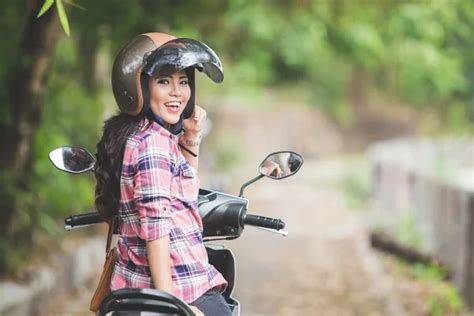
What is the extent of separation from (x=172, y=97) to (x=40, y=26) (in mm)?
4744

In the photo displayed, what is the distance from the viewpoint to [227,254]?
10.9 feet

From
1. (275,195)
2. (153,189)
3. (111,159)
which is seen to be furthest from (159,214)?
(275,195)

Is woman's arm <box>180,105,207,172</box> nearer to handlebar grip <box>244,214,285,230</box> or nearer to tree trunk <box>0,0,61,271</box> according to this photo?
handlebar grip <box>244,214,285,230</box>

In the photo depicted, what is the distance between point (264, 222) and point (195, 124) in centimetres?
44

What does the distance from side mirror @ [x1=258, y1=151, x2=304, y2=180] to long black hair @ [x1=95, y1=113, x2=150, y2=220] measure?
0.56 m

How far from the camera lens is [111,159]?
9.98ft

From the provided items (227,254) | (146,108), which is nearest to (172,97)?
(146,108)

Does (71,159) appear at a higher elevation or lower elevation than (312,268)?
lower

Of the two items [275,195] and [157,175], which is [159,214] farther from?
[275,195]

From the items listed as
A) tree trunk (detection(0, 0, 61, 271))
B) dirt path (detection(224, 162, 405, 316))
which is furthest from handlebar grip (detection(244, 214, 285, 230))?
dirt path (detection(224, 162, 405, 316))

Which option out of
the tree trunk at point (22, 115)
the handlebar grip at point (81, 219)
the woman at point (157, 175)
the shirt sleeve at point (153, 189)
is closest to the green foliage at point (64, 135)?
the tree trunk at point (22, 115)

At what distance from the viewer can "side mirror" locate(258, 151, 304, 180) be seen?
3.33m

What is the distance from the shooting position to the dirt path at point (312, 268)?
10148 mm

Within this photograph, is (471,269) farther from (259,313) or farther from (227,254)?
(227,254)
